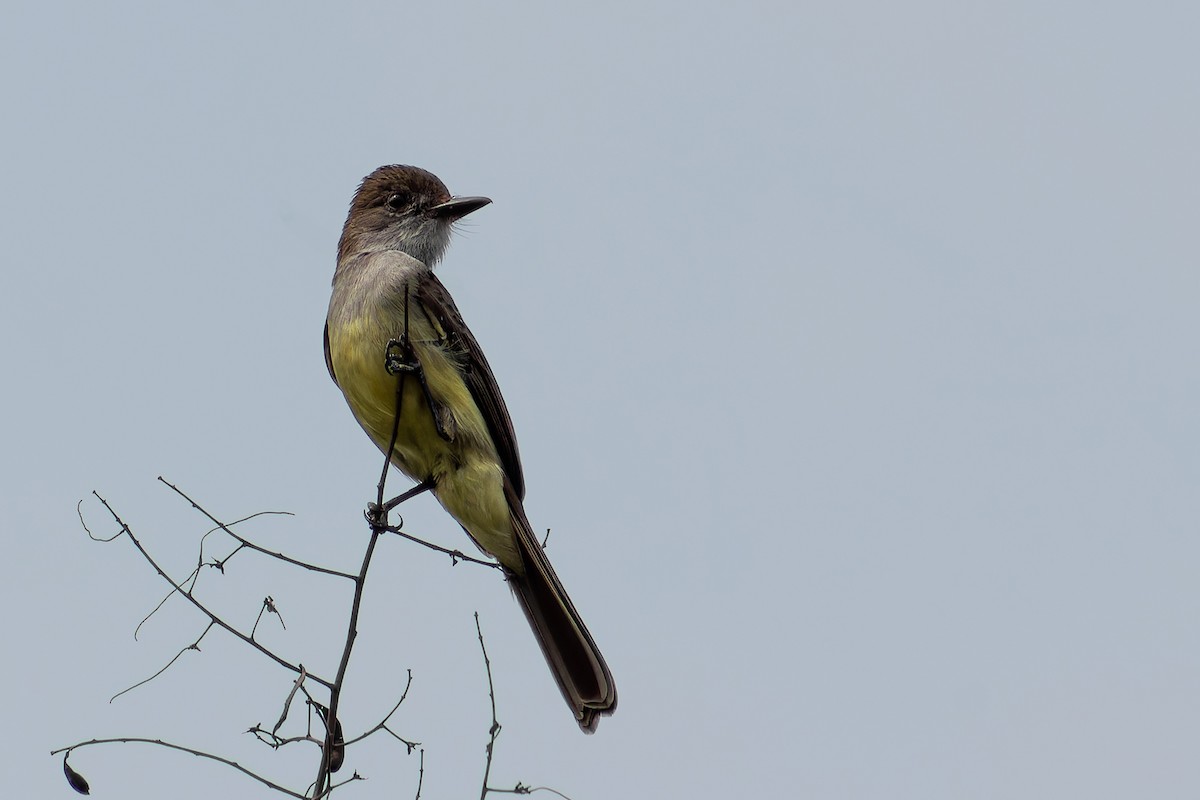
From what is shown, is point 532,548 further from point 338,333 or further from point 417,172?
point 417,172

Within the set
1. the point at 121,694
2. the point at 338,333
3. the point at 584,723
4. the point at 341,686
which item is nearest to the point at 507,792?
the point at 341,686

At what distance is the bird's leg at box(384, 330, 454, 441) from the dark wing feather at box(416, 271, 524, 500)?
1.51 feet

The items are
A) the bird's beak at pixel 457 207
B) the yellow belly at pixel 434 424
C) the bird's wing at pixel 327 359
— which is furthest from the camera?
the bird's beak at pixel 457 207

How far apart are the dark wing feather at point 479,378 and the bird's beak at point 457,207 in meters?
0.73

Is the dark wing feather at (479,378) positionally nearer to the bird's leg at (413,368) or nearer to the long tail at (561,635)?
the long tail at (561,635)

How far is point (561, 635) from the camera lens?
699cm

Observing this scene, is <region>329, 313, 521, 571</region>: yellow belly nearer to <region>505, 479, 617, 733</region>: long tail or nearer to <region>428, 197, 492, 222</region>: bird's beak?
<region>505, 479, 617, 733</region>: long tail

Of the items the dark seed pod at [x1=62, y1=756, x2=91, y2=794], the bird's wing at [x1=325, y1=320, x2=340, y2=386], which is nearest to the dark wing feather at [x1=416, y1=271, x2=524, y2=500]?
the bird's wing at [x1=325, y1=320, x2=340, y2=386]

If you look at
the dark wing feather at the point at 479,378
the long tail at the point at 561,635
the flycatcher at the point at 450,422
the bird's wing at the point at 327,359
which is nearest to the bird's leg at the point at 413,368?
the flycatcher at the point at 450,422

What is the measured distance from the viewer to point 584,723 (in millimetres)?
6758

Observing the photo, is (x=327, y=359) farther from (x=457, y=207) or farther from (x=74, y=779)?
(x=74, y=779)

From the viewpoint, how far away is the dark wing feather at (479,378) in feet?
23.6

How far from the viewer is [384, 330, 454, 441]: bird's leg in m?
6.38

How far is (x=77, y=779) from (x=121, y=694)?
63 centimetres
